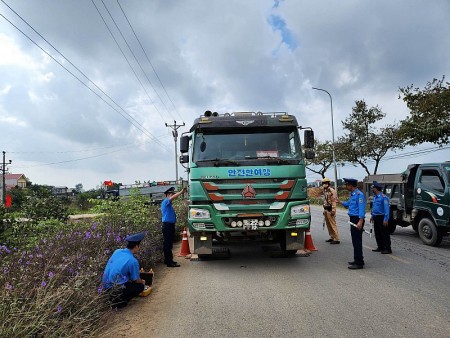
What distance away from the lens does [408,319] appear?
437 centimetres

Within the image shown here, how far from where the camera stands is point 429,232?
32.3 ft

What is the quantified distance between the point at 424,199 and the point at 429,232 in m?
0.86

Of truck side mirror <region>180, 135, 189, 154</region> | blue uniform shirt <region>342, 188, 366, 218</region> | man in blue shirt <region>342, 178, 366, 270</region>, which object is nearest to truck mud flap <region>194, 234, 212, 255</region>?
truck side mirror <region>180, 135, 189, 154</region>

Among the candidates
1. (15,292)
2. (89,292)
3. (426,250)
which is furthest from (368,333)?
(426,250)

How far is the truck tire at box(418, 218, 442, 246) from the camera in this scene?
377 inches

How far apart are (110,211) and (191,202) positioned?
3.40 m

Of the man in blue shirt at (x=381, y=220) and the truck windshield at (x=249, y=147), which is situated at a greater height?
the truck windshield at (x=249, y=147)

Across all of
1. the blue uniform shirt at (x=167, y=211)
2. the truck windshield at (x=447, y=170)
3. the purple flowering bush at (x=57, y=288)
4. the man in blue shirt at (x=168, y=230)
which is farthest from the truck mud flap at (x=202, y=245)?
the truck windshield at (x=447, y=170)

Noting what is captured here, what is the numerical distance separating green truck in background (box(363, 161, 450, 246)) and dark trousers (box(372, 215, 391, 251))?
5.46ft

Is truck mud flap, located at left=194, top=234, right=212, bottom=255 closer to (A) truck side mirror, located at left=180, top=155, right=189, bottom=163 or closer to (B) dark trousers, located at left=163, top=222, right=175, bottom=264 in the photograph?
(B) dark trousers, located at left=163, top=222, right=175, bottom=264

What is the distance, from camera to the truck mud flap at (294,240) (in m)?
7.48

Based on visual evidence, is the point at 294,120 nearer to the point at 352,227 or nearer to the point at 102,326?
the point at 352,227

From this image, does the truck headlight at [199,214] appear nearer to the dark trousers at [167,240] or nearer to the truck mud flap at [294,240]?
the dark trousers at [167,240]

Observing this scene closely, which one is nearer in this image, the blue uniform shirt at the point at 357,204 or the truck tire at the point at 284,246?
the blue uniform shirt at the point at 357,204
